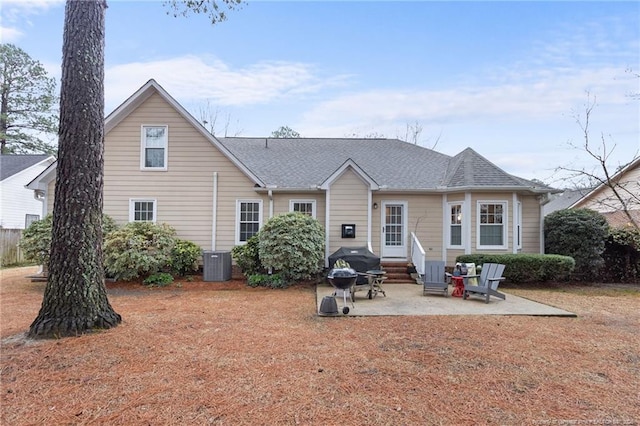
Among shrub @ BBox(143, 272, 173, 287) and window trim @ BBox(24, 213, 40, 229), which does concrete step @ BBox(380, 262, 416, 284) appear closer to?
shrub @ BBox(143, 272, 173, 287)

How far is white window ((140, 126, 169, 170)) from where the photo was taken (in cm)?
1139

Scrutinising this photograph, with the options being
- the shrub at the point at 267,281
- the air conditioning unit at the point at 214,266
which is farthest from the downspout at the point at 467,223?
the air conditioning unit at the point at 214,266

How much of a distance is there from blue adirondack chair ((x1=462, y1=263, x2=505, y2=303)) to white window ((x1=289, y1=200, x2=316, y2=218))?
554 cm

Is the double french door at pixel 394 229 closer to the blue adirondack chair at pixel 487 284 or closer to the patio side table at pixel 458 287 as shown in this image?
the patio side table at pixel 458 287

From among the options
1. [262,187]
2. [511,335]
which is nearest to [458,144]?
[262,187]

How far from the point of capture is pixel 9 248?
14.8m

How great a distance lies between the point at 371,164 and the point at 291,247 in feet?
18.7

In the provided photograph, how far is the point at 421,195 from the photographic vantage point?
39.2 ft

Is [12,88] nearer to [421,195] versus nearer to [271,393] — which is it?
[421,195]

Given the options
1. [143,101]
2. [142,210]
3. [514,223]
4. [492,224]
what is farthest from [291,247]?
[514,223]

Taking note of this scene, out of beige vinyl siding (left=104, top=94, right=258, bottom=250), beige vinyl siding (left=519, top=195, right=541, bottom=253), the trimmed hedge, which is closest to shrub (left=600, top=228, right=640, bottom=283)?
beige vinyl siding (left=519, top=195, right=541, bottom=253)

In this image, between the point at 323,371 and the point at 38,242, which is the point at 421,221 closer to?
the point at 323,371

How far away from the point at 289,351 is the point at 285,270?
17.4 ft

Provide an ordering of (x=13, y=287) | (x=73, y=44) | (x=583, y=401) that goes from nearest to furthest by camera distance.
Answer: (x=583, y=401)
(x=73, y=44)
(x=13, y=287)
